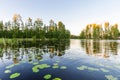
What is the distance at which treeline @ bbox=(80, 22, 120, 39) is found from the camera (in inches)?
4409

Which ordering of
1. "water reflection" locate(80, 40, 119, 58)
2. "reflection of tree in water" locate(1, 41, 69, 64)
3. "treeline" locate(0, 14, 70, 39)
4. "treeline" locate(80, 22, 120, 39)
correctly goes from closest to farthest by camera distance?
"reflection of tree in water" locate(1, 41, 69, 64), "water reflection" locate(80, 40, 119, 58), "treeline" locate(0, 14, 70, 39), "treeline" locate(80, 22, 120, 39)

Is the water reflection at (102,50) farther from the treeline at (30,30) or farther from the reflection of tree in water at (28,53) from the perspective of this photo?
the treeline at (30,30)

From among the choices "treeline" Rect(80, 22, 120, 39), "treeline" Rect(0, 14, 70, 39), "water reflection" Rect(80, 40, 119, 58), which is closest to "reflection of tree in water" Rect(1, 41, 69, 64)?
"water reflection" Rect(80, 40, 119, 58)

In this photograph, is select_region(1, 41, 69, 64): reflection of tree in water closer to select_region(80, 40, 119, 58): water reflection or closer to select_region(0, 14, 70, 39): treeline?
select_region(80, 40, 119, 58): water reflection

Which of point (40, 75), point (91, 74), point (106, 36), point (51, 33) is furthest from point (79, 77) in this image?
point (106, 36)

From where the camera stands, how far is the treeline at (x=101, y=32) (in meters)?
112

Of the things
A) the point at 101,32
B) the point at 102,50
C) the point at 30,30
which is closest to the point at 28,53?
the point at 102,50

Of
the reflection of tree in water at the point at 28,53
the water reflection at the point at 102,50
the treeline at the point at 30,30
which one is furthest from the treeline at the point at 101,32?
the reflection of tree in water at the point at 28,53

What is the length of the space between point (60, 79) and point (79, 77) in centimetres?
137

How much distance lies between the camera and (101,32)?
11969 cm

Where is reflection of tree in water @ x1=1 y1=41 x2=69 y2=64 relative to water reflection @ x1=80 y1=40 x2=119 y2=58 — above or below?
above

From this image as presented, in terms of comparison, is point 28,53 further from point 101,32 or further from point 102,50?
point 101,32

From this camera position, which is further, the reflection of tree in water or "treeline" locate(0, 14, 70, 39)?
"treeline" locate(0, 14, 70, 39)

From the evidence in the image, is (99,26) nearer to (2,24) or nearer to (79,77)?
(2,24)
